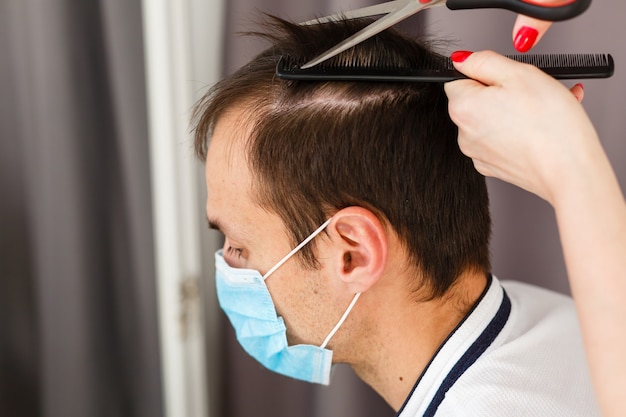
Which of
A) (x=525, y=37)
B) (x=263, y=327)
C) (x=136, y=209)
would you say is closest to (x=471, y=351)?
(x=263, y=327)

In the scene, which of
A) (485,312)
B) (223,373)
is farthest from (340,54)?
(223,373)

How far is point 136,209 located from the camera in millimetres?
1421

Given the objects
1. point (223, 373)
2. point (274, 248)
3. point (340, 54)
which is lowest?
point (223, 373)

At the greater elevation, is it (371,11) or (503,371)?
(371,11)

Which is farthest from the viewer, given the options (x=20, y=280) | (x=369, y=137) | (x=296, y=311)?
(x=20, y=280)

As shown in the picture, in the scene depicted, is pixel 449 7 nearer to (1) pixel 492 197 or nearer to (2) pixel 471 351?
(2) pixel 471 351

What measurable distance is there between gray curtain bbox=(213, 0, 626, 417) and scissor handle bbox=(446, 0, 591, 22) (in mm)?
472

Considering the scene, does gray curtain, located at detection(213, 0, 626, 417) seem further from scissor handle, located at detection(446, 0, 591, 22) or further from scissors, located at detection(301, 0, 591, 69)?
scissor handle, located at detection(446, 0, 591, 22)

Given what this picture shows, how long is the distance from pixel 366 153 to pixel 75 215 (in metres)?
0.78

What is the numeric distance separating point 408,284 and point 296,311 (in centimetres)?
18

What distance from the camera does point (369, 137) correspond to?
2.93 feet

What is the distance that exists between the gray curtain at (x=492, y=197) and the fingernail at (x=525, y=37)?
1.55 ft

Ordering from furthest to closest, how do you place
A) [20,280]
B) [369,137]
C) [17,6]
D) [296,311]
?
[20,280]
[17,6]
[296,311]
[369,137]

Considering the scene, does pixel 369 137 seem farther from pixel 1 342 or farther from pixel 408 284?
pixel 1 342
